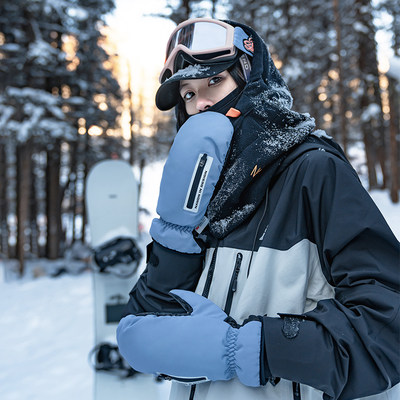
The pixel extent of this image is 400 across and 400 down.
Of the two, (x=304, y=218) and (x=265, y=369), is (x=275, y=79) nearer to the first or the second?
(x=304, y=218)

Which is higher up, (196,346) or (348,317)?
(348,317)

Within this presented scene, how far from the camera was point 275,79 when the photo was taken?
140 cm

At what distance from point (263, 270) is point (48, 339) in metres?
6.31

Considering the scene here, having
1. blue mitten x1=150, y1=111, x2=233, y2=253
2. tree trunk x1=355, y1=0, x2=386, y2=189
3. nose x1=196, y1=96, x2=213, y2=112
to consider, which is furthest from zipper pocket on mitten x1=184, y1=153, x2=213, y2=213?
tree trunk x1=355, y1=0, x2=386, y2=189

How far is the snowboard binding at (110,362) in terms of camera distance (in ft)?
13.5

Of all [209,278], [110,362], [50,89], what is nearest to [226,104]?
[209,278]

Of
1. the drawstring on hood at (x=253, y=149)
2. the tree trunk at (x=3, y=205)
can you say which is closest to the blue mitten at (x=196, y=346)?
the drawstring on hood at (x=253, y=149)

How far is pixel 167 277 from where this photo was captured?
1087mm

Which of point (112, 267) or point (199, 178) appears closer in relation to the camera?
point (199, 178)

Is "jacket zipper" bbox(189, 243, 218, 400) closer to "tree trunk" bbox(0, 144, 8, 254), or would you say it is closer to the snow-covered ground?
the snow-covered ground

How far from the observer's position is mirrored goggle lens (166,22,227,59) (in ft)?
4.46

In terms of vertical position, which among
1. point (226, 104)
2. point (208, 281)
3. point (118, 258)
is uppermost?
point (226, 104)

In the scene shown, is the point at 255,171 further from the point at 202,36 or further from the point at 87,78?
the point at 87,78

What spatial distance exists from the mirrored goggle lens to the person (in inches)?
5.5
